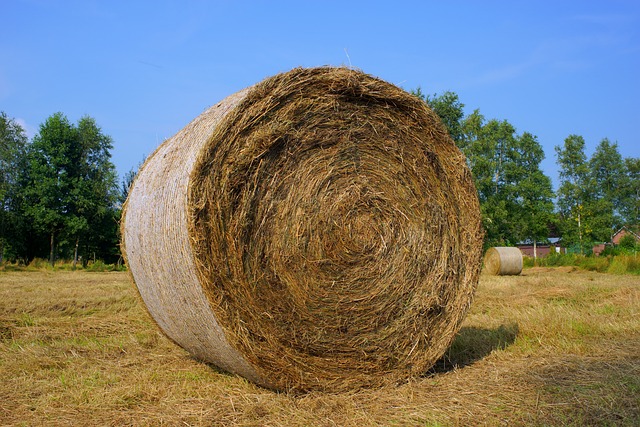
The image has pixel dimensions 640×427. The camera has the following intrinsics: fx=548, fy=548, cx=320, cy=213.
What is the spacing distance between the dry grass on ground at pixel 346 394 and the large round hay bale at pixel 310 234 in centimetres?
33

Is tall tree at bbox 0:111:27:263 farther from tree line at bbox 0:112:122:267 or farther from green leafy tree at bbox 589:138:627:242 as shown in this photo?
green leafy tree at bbox 589:138:627:242

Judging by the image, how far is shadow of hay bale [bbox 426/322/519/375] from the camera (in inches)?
213

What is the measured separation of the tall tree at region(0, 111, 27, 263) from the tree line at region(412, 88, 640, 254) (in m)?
26.2

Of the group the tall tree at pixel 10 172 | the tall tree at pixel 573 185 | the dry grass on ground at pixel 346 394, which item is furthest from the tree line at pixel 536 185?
the dry grass on ground at pixel 346 394

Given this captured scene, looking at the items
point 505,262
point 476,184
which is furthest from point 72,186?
point 476,184

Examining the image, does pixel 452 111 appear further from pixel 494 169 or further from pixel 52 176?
pixel 52 176

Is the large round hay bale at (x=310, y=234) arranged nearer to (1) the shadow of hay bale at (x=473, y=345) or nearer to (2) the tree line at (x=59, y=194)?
(1) the shadow of hay bale at (x=473, y=345)

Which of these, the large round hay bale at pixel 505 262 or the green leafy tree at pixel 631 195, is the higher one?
the green leafy tree at pixel 631 195

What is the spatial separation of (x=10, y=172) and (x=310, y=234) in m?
34.0

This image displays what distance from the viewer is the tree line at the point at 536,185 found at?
41.4 m

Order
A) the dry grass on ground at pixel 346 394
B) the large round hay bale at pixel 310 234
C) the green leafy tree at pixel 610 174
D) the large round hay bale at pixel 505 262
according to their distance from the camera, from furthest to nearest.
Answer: the green leafy tree at pixel 610 174, the large round hay bale at pixel 505 262, the large round hay bale at pixel 310 234, the dry grass on ground at pixel 346 394

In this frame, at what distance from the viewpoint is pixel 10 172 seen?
32875 mm

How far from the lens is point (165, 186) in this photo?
4445mm

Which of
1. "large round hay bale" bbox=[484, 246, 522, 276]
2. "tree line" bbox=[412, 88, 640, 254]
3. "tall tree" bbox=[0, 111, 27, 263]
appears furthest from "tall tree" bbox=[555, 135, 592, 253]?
"tall tree" bbox=[0, 111, 27, 263]
